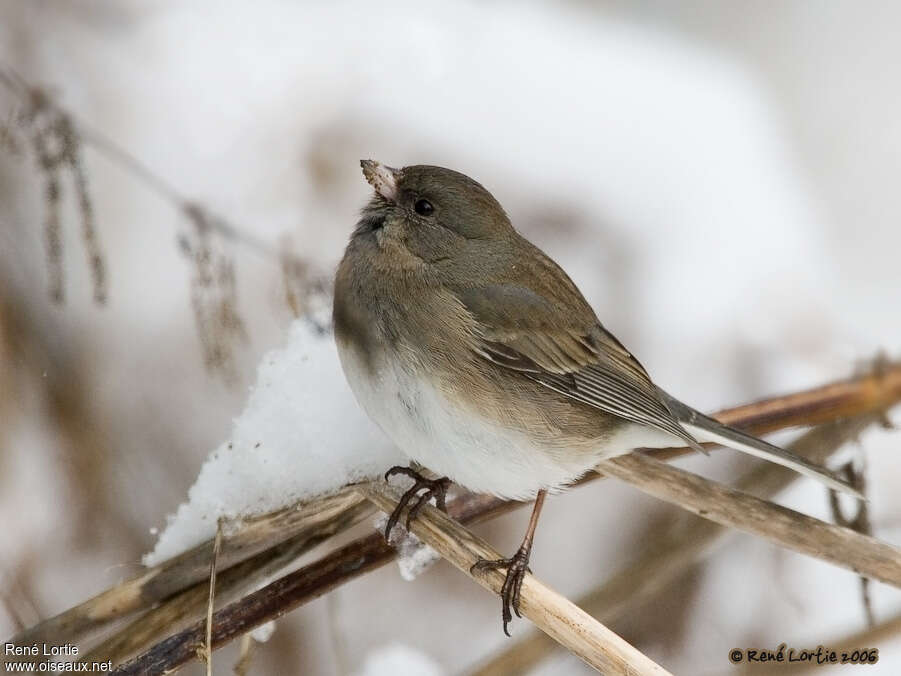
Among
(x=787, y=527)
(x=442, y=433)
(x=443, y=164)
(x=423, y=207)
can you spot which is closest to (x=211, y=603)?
(x=442, y=433)

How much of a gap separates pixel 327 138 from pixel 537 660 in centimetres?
200

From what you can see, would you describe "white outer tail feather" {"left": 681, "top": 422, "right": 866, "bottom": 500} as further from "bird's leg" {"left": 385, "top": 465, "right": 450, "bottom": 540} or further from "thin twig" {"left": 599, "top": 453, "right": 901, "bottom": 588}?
"bird's leg" {"left": 385, "top": 465, "right": 450, "bottom": 540}

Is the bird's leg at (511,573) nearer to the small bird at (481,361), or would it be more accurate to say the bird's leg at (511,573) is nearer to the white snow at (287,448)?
the small bird at (481,361)

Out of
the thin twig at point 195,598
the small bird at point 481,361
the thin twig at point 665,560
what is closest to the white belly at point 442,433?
the small bird at point 481,361

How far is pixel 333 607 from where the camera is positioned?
94.6 inches

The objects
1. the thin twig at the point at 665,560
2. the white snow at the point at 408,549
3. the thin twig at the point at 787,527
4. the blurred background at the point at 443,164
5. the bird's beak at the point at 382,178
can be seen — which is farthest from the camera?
the blurred background at the point at 443,164

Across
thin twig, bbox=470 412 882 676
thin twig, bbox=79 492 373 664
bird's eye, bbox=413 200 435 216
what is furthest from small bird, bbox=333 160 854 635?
thin twig, bbox=470 412 882 676

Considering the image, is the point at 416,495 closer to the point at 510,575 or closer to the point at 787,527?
the point at 510,575

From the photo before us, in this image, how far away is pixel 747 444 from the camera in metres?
2.16

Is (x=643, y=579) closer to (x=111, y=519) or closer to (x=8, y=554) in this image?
(x=111, y=519)

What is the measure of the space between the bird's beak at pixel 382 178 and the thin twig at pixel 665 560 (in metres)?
1.21

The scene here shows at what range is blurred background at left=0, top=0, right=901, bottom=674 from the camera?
268cm

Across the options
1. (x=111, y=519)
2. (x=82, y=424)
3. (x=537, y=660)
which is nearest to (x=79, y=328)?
(x=82, y=424)

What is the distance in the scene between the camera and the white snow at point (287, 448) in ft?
6.73
